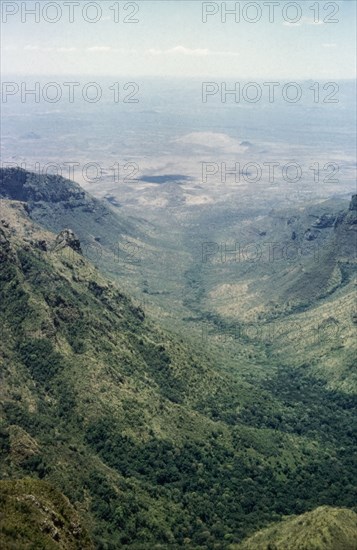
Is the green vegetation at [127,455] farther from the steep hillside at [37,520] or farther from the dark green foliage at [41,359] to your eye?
the steep hillside at [37,520]

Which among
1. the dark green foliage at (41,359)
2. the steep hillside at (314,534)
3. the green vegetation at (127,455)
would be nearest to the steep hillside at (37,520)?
the green vegetation at (127,455)

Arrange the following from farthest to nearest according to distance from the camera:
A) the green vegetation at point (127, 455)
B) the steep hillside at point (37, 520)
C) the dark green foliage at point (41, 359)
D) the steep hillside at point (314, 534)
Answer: the dark green foliage at point (41, 359)
the green vegetation at point (127, 455)
the steep hillside at point (314, 534)
the steep hillside at point (37, 520)

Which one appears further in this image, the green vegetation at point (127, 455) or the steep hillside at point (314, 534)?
the green vegetation at point (127, 455)

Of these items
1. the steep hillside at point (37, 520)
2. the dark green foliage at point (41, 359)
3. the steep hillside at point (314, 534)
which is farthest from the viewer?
the dark green foliage at point (41, 359)

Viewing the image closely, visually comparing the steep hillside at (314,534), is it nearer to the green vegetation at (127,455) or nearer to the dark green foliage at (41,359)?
the green vegetation at (127,455)

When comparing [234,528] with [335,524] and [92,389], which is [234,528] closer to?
[335,524]

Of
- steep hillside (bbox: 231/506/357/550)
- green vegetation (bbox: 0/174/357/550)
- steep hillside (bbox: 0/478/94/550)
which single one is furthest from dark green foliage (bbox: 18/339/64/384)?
steep hillside (bbox: 231/506/357/550)

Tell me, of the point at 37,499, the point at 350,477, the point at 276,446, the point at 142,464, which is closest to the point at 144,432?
the point at 142,464

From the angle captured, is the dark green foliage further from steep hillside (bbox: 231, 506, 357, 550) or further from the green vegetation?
steep hillside (bbox: 231, 506, 357, 550)

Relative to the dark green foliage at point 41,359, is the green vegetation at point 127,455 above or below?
below
